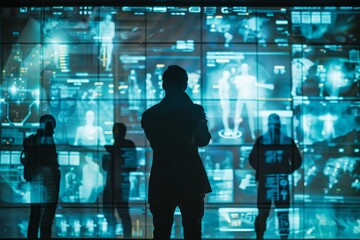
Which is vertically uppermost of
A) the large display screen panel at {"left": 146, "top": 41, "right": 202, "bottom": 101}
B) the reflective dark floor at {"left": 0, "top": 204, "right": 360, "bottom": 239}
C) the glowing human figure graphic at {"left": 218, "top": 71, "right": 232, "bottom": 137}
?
the large display screen panel at {"left": 146, "top": 41, "right": 202, "bottom": 101}

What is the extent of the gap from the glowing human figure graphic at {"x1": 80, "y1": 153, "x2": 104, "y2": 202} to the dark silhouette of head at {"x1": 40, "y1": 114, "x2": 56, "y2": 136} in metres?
0.71

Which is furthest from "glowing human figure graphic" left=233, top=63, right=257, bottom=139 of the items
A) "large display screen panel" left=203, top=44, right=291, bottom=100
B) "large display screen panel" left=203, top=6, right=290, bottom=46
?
"large display screen panel" left=203, top=6, right=290, bottom=46

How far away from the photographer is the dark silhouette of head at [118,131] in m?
9.76

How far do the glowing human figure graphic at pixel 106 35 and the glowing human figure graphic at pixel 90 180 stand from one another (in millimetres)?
1556

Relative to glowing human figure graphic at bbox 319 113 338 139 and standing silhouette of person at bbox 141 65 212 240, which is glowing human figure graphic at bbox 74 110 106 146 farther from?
standing silhouette of person at bbox 141 65 212 240

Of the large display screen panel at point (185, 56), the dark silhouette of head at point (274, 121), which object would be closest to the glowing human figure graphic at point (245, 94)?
the dark silhouette of head at point (274, 121)

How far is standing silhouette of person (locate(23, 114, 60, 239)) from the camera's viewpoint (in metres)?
9.26

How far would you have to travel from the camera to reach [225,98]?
32.4 ft

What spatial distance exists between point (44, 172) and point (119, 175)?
3.94 ft

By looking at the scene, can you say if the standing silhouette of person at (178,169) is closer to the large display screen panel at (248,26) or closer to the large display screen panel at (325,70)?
the large display screen panel at (248,26)

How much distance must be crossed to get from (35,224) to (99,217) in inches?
47.9

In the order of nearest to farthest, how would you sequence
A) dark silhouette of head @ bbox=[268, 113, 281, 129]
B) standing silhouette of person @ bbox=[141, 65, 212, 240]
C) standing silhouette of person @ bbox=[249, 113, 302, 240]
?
standing silhouette of person @ bbox=[141, 65, 212, 240] → dark silhouette of head @ bbox=[268, 113, 281, 129] → standing silhouette of person @ bbox=[249, 113, 302, 240]

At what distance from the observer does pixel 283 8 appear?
32.3ft

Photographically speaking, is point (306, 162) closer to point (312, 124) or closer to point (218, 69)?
point (312, 124)
